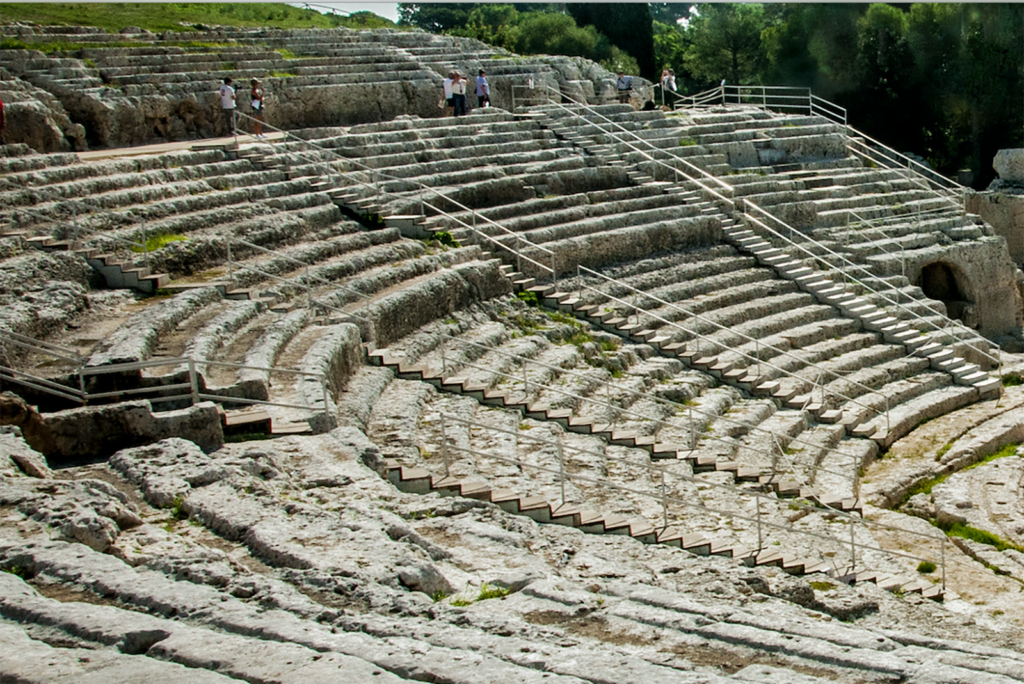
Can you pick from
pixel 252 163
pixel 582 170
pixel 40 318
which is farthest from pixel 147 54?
pixel 40 318

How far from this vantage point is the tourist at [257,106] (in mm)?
20516

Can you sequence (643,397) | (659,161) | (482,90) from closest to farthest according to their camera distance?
(643,397) → (659,161) → (482,90)

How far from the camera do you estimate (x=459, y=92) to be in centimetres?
2345

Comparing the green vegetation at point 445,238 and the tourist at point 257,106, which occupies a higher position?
the tourist at point 257,106

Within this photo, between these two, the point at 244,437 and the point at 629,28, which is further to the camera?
the point at 629,28

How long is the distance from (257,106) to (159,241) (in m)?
6.79

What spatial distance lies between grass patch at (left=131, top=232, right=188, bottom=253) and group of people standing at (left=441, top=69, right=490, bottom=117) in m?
9.60

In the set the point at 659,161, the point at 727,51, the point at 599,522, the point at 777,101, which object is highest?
the point at 727,51

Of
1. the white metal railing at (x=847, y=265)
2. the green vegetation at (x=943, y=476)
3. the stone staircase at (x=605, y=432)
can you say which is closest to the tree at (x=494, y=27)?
the white metal railing at (x=847, y=265)

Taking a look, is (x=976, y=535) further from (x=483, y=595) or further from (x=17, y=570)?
(x=17, y=570)

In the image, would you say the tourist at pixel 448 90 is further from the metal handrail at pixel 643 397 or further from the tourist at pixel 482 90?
the metal handrail at pixel 643 397

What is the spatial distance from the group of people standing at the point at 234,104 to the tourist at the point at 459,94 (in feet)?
12.9

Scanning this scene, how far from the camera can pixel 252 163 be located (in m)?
A: 18.7

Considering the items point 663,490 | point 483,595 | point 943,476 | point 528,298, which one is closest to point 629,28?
point 528,298
